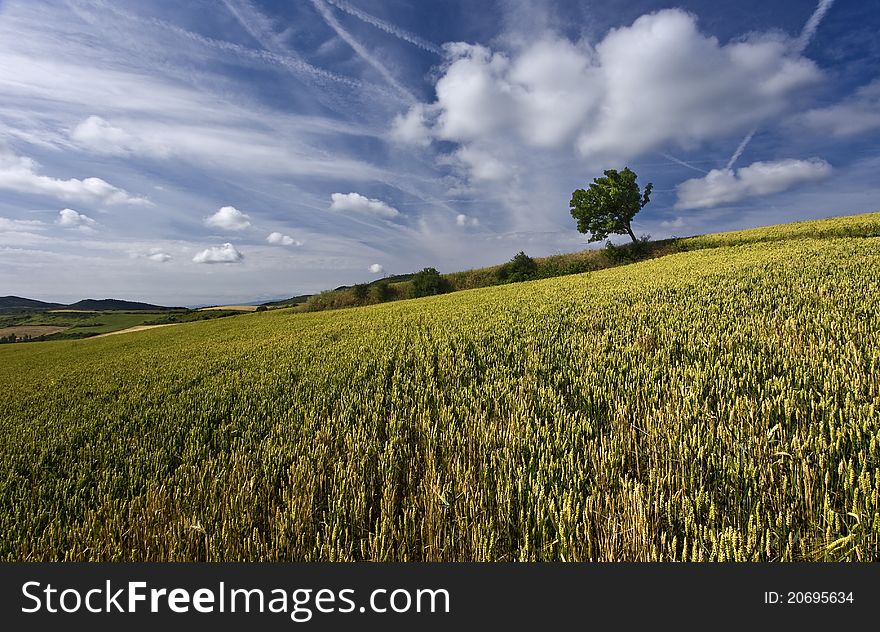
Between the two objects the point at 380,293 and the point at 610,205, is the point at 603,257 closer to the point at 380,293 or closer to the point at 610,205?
the point at 610,205

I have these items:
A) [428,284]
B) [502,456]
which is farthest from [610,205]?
[502,456]

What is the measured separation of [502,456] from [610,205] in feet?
186

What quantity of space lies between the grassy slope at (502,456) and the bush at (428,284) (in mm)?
48166

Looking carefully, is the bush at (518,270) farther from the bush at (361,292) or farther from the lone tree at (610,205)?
the bush at (361,292)

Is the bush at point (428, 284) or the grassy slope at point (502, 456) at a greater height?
the bush at point (428, 284)

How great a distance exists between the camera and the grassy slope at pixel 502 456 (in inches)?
114

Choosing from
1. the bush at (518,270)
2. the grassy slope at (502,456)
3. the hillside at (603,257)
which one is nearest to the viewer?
the grassy slope at (502,456)

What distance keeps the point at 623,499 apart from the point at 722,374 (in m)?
3.90

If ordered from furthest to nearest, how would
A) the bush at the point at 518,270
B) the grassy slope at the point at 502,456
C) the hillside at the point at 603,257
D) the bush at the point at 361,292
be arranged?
the bush at the point at 361,292, the bush at the point at 518,270, the hillside at the point at 603,257, the grassy slope at the point at 502,456

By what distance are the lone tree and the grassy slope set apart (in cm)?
4729

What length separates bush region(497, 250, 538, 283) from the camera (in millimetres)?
51938

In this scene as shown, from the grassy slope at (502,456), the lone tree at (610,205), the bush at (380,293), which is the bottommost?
the grassy slope at (502,456)

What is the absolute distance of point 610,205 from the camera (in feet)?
172

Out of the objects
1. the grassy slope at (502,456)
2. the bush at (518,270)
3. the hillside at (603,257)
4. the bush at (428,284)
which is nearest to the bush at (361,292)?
the hillside at (603,257)
